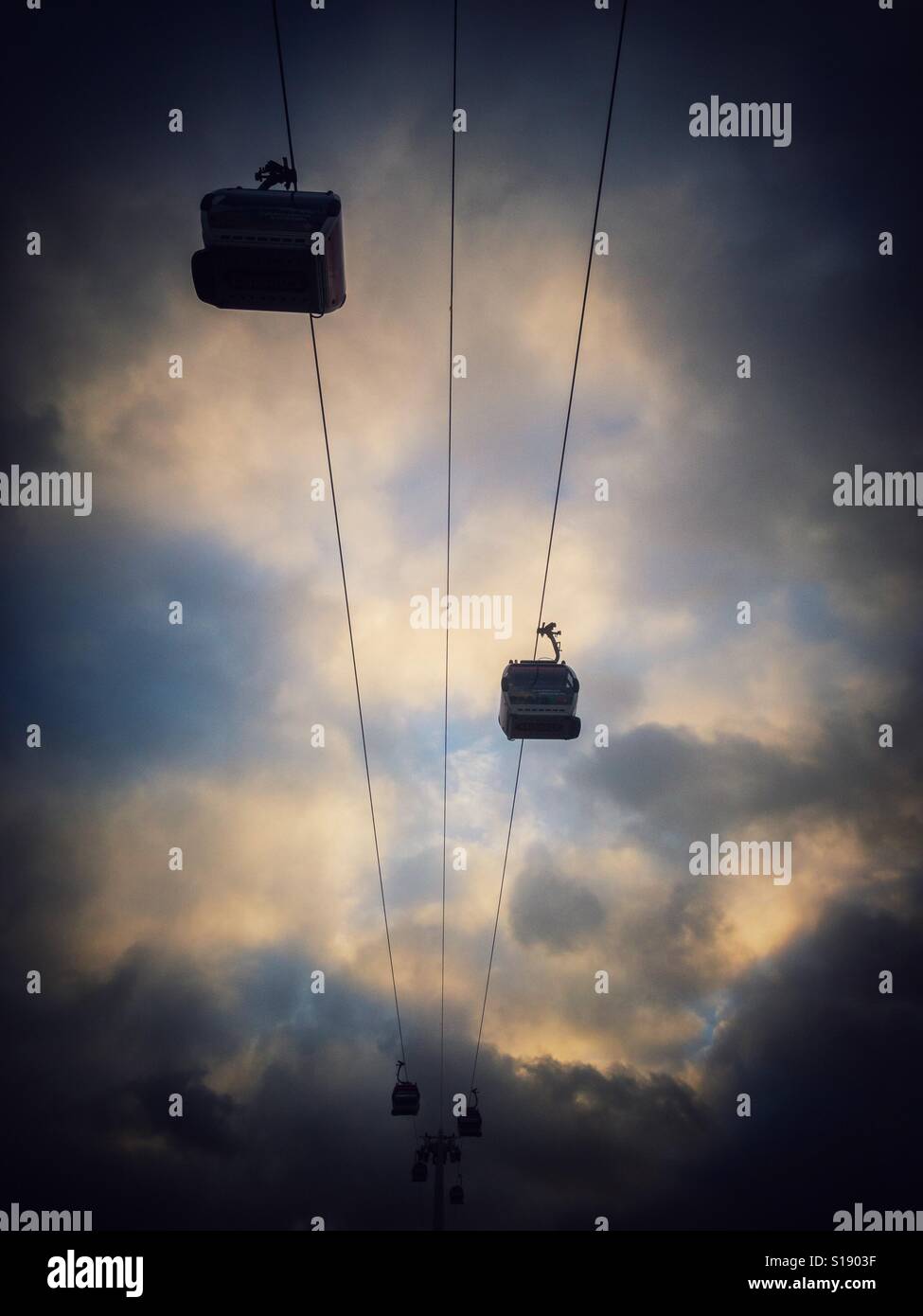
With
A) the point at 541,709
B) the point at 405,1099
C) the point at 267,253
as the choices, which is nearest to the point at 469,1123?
the point at 405,1099

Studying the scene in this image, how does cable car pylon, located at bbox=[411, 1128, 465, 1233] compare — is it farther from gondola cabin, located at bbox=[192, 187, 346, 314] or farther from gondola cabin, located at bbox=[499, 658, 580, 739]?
gondola cabin, located at bbox=[192, 187, 346, 314]

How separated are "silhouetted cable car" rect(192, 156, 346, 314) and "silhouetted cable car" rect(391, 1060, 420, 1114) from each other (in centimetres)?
3222

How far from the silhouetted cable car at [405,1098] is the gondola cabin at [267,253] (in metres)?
32.2

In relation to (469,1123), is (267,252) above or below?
above

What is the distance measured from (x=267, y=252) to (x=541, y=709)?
454 inches

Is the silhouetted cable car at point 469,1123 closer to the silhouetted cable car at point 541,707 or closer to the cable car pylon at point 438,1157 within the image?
the cable car pylon at point 438,1157

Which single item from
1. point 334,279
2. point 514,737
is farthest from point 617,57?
point 514,737

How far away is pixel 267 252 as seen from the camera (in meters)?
10.0

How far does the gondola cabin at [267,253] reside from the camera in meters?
10.0

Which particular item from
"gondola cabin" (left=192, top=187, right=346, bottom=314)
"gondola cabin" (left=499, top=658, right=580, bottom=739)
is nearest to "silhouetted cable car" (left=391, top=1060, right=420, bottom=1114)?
"gondola cabin" (left=499, top=658, right=580, bottom=739)

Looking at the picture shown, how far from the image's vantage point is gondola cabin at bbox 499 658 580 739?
1739cm

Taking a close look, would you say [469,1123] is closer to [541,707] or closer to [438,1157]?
[438,1157]
